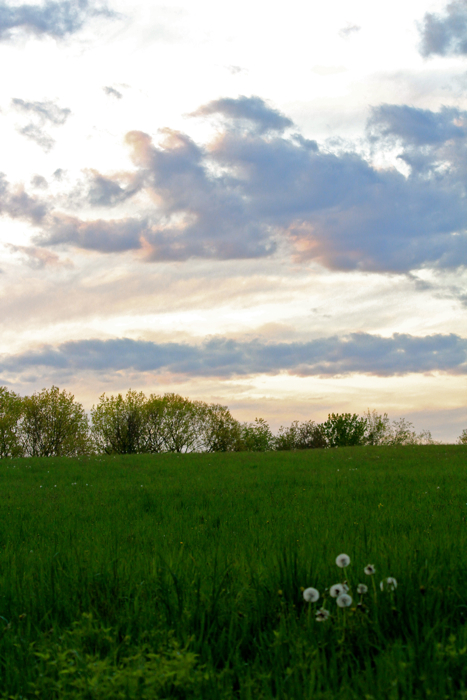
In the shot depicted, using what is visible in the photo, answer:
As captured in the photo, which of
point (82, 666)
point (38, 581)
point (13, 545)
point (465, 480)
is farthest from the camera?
point (465, 480)

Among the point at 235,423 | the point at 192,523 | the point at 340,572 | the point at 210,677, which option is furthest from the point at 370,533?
the point at 235,423

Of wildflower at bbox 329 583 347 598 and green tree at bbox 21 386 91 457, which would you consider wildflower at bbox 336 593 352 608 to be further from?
green tree at bbox 21 386 91 457

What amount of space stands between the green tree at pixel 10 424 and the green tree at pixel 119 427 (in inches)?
326

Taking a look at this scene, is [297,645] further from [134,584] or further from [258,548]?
[258,548]

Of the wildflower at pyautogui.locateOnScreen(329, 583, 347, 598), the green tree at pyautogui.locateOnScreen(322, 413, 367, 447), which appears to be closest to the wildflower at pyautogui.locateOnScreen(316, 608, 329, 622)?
the wildflower at pyautogui.locateOnScreen(329, 583, 347, 598)

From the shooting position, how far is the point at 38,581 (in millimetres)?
5020

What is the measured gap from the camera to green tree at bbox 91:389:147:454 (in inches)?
2242

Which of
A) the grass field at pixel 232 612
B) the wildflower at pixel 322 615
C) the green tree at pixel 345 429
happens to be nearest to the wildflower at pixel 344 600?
the wildflower at pixel 322 615

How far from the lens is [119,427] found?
56.9m

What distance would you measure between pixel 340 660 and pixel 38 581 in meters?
3.37

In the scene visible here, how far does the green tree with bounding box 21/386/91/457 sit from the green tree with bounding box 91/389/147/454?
2775 mm

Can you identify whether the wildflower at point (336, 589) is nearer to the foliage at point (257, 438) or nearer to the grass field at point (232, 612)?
the grass field at point (232, 612)

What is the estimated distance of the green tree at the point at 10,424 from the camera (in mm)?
53062

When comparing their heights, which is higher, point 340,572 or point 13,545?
point 340,572
